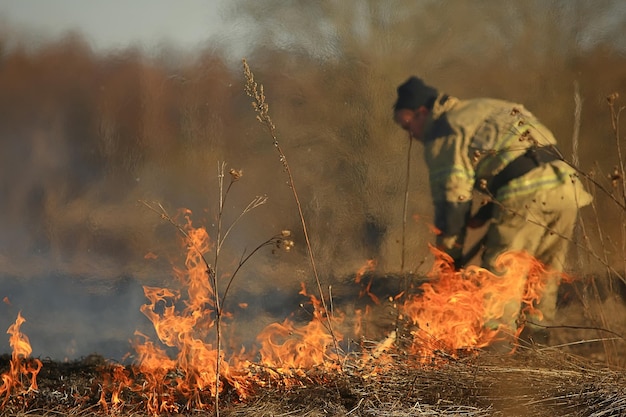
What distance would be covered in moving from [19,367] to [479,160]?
355 centimetres

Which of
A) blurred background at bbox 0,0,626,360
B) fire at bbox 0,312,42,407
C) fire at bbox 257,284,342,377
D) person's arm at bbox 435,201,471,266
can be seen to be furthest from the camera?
blurred background at bbox 0,0,626,360

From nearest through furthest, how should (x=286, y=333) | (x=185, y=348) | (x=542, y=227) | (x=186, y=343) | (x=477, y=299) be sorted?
(x=185, y=348) < (x=186, y=343) < (x=477, y=299) < (x=542, y=227) < (x=286, y=333)

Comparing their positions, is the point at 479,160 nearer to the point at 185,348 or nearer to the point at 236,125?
the point at 236,125

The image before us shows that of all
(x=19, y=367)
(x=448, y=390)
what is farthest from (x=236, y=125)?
(x=448, y=390)

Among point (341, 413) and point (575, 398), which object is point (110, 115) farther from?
point (575, 398)

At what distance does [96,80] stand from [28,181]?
3.23ft

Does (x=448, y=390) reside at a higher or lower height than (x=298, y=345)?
lower

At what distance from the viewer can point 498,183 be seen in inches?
250

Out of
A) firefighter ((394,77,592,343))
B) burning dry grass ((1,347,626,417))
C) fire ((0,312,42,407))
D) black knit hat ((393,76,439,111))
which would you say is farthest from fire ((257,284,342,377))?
black knit hat ((393,76,439,111))

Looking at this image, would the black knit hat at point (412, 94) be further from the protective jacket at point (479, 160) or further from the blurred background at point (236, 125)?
the protective jacket at point (479, 160)

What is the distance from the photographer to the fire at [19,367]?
5371 millimetres

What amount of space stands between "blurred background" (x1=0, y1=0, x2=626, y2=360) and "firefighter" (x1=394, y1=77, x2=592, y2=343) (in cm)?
31

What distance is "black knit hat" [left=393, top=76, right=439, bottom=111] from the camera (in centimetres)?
694

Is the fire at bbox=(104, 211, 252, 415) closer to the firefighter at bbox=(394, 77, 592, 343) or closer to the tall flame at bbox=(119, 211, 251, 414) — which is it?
the tall flame at bbox=(119, 211, 251, 414)
